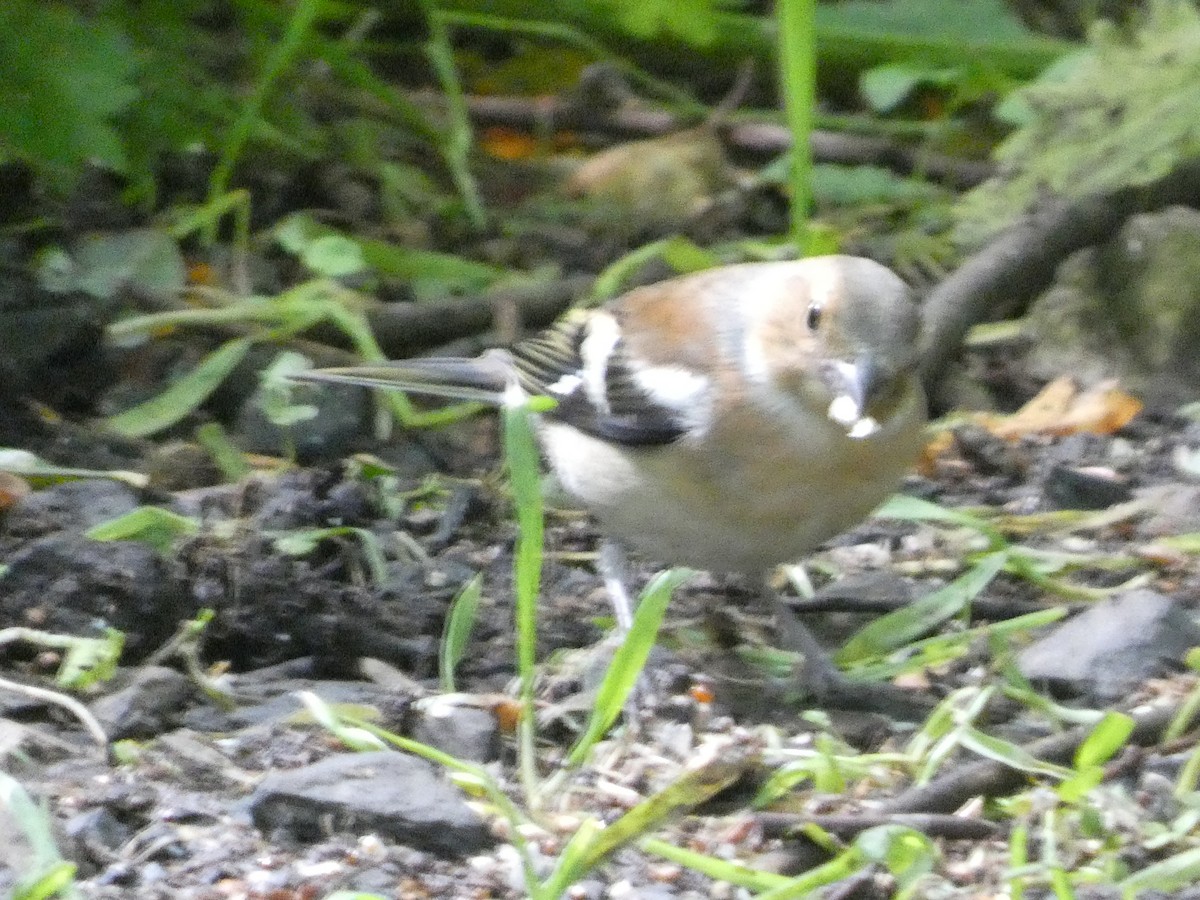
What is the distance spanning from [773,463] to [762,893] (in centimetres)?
91

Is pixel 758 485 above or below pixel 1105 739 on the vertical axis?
above

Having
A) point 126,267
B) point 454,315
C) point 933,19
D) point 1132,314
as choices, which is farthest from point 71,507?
point 933,19

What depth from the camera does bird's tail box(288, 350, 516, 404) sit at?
12.7 ft

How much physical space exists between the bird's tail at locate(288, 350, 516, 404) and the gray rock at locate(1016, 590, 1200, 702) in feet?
4.39

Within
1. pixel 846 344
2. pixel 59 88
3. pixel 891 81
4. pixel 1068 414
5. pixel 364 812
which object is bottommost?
pixel 364 812

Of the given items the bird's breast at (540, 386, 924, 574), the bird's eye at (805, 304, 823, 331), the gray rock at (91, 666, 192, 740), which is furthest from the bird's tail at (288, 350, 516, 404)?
the gray rock at (91, 666, 192, 740)

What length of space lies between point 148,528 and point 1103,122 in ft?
9.67

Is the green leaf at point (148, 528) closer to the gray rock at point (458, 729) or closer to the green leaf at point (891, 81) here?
the gray rock at point (458, 729)

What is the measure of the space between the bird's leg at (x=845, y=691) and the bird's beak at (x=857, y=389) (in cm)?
45

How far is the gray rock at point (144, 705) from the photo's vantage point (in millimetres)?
2771

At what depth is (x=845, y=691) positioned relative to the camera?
123 inches

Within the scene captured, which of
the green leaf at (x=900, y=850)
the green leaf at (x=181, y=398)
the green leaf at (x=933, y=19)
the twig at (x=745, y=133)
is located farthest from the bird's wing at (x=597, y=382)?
the green leaf at (x=933, y=19)

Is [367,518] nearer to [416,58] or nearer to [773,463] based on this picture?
[773,463]

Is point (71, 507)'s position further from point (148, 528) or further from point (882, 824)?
point (882, 824)
